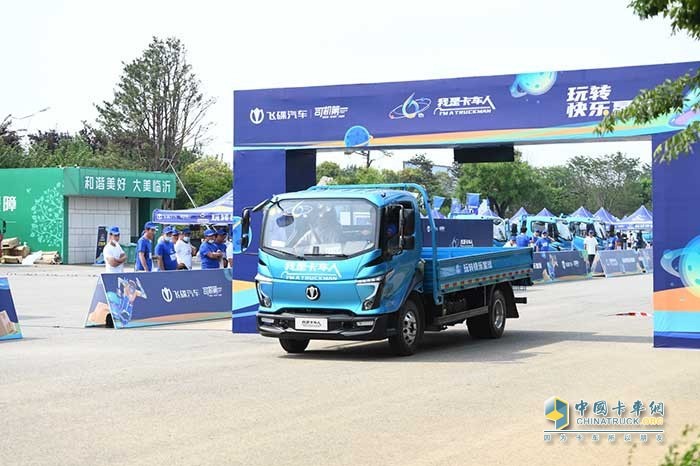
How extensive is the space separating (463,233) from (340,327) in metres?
19.4

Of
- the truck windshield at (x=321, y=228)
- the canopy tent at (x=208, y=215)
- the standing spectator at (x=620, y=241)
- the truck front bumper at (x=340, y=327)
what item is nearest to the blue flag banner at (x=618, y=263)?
the canopy tent at (x=208, y=215)

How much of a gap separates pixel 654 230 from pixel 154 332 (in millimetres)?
8646

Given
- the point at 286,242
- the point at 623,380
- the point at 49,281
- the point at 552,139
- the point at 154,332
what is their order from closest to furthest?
1. the point at 623,380
2. the point at 286,242
3. the point at 552,139
4. the point at 154,332
5. the point at 49,281

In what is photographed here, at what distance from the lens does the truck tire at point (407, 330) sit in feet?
46.9

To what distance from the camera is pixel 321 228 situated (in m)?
14.5

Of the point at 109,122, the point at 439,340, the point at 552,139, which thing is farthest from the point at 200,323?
the point at 109,122

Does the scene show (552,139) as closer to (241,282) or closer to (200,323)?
(241,282)

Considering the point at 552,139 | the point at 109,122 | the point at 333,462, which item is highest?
the point at 109,122

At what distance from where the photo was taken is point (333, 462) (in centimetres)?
767

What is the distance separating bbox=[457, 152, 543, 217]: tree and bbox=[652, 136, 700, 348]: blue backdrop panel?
242 feet

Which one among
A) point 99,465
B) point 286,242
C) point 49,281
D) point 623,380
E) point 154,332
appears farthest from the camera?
point 49,281

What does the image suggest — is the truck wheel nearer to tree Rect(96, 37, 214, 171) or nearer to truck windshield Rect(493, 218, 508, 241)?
truck windshield Rect(493, 218, 508, 241)

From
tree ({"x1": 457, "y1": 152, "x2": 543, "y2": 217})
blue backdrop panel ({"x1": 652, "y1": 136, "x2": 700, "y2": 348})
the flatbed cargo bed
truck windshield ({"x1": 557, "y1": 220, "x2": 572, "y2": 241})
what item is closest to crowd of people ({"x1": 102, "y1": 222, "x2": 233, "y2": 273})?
→ the flatbed cargo bed

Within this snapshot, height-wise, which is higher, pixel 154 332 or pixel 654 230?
pixel 654 230
